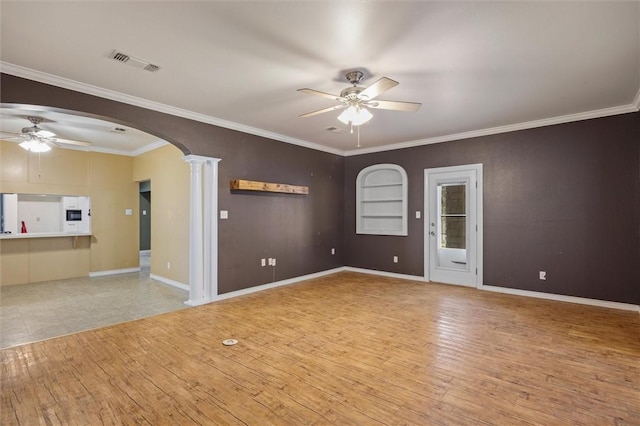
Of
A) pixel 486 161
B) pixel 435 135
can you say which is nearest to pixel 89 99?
pixel 435 135

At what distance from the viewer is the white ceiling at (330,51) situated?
7.19 ft

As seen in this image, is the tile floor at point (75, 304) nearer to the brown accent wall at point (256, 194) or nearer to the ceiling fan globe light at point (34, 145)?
the brown accent wall at point (256, 194)

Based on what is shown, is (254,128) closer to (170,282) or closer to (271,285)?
(271,285)

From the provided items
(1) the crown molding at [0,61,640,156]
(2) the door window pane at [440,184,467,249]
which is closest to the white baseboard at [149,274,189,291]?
(1) the crown molding at [0,61,640,156]

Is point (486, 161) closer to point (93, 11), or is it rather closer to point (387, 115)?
point (387, 115)

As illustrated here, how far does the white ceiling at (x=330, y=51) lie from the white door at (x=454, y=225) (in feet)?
5.33

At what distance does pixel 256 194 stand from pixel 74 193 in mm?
4391

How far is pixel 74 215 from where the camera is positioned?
671cm

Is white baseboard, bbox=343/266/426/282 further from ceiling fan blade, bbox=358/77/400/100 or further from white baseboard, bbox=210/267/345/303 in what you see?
ceiling fan blade, bbox=358/77/400/100

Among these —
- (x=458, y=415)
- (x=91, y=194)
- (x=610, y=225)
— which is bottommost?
(x=458, y=415)

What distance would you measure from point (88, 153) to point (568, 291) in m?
9.51

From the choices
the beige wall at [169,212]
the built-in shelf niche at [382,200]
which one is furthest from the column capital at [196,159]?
the built-in shelf niche at [382,200]

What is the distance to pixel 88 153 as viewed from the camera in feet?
22.2

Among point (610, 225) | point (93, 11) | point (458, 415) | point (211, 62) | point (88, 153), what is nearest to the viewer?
point (458, 415)
